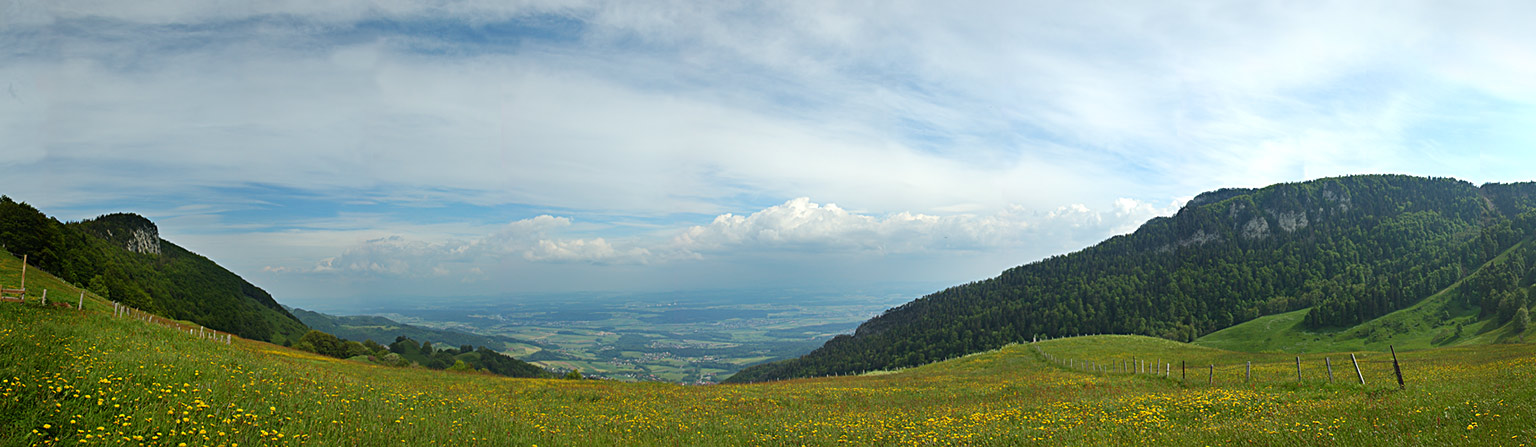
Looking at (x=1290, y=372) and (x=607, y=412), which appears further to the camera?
(x=1290, y=372)

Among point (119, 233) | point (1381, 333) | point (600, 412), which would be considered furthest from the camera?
→ point (119, 233)

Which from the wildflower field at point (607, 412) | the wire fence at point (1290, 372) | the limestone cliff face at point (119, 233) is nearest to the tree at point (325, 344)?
the wildflower field at point (607, 412)

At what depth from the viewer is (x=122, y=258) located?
516 ft

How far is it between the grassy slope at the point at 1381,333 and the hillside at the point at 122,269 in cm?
18538

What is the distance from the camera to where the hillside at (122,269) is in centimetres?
7388

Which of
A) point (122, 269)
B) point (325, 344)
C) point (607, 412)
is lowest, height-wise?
point (325, 344)

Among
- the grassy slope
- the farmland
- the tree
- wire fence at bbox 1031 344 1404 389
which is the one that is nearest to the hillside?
the tree

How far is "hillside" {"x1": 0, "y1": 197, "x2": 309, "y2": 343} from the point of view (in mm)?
73875

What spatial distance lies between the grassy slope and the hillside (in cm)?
18538

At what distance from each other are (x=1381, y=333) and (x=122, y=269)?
266152 millimetres

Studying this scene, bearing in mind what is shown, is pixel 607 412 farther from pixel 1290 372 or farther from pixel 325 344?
pixel 325 344

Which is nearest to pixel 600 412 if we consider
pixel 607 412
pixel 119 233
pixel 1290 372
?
pixel 607 412

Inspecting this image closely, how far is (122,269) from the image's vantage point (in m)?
135

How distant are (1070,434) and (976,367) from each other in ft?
173
